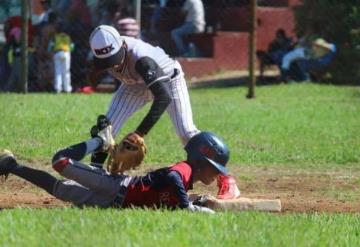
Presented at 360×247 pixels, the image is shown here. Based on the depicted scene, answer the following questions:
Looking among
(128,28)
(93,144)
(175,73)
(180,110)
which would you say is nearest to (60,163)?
(93,144)

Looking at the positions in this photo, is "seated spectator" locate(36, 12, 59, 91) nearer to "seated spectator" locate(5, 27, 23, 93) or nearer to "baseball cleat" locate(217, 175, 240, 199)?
"seated spectator" locate(5, 27, 23, 93)

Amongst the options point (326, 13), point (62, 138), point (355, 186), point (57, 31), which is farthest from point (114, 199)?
point (326, 13)

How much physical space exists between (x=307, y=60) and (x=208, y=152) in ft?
42.1

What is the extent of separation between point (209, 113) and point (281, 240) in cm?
865

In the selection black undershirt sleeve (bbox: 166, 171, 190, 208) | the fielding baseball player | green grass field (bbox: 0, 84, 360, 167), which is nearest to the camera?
black undershirt sleeve (bbox: 166, 171, 190, 208)

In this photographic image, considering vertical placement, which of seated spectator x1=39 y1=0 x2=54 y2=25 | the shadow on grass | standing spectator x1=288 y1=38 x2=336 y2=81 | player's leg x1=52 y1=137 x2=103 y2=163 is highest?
player's leg x1=52 y1=137 x2=103 y2=163

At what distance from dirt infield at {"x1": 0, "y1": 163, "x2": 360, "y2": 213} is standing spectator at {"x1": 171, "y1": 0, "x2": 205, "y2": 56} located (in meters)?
9.83

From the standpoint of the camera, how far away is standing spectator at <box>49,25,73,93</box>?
1833cm

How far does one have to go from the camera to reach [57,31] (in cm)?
1917

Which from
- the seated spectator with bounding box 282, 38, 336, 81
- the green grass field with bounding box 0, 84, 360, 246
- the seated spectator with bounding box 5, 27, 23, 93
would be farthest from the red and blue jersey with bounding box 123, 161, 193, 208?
the seated spectator with bounding box 282, 38, 336, 81

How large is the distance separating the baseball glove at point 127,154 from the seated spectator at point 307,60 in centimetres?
1253

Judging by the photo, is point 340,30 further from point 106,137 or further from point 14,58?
point 106,137

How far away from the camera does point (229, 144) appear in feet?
39.3

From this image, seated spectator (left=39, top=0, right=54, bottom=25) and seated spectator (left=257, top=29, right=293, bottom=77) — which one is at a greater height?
seated spectator (left=39, top=0, right=54, bottom=25)
